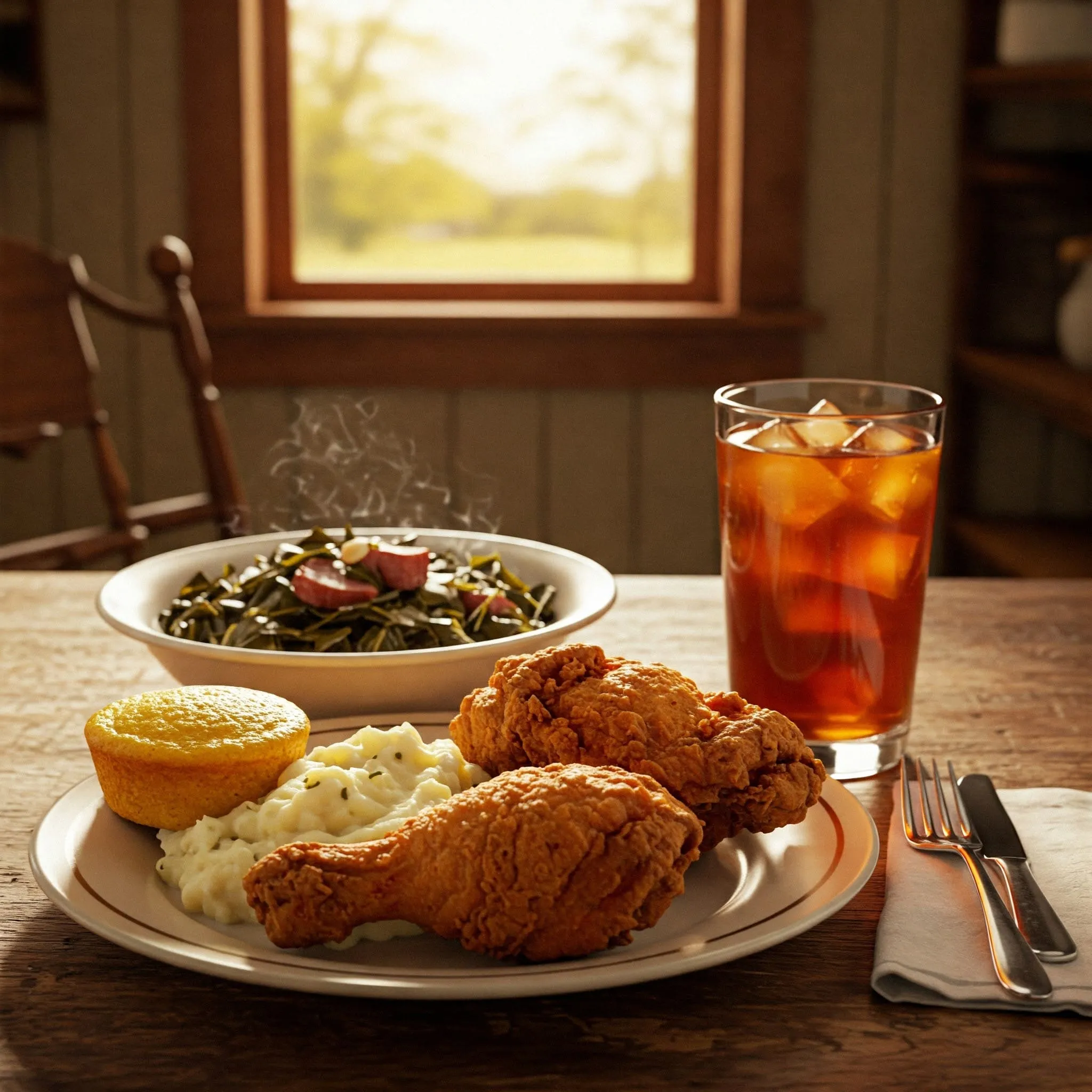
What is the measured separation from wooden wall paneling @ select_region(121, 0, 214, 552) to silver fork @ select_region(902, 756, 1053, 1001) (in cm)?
246

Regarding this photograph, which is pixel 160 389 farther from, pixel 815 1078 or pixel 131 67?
pixel 815 1078

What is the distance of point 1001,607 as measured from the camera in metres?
1.45

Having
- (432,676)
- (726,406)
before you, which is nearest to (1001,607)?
(726,406)

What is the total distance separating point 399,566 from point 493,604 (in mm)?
83

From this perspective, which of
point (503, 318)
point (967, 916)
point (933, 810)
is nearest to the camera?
point (967, 916)

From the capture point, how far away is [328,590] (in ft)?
3.53

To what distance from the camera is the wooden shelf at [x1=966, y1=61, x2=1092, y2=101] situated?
2.56 metres

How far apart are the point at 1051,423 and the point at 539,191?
4.35 feet

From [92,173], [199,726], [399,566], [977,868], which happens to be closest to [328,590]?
[399,566]

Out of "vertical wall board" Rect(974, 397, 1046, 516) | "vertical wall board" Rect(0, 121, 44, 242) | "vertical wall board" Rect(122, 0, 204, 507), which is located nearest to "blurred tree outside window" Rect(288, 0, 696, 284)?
"vertical wall board" Rect(122, 0, 204, 507)

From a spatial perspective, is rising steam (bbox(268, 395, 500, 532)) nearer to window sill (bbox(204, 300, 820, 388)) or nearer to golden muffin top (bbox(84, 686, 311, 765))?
window sill (bbox(204, 300, 820, 388))

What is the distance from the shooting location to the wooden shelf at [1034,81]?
2557 mm

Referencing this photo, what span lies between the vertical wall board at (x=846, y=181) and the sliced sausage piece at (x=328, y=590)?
7.26 ft

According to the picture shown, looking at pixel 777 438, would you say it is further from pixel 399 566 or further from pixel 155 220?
pixel 155 220
